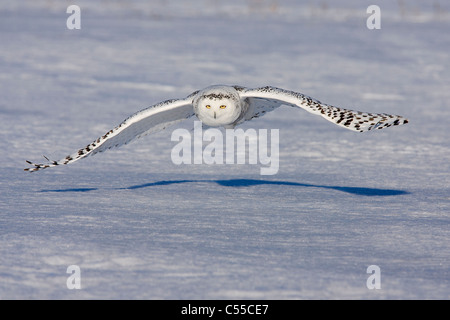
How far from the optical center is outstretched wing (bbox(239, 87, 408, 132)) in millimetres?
6703

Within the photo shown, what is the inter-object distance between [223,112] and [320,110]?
965 mm

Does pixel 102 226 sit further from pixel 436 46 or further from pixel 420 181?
pixel 436 46

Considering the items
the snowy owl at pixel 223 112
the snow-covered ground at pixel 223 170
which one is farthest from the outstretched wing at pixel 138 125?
the snow-covered ground at pixel 223 170

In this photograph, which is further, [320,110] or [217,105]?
[217,105]

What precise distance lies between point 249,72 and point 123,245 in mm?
10299

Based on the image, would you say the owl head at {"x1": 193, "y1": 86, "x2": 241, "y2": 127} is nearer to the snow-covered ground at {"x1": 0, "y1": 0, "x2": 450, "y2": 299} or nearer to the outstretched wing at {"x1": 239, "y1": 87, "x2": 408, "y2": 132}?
the outstretched wing at {"x1": 239, "y1": 87, "x2": 408, "y2": 132}

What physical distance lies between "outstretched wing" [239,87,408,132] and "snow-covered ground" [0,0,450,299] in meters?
0.81

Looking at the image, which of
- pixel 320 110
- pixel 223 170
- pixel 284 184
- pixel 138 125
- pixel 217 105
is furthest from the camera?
pixel 223 170

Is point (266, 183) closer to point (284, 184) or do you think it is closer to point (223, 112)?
point (284, 184)

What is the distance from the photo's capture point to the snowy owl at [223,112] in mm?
6836

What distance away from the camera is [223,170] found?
9320 millimetres

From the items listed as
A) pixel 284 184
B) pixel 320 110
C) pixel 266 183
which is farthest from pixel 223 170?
pixel 320 110

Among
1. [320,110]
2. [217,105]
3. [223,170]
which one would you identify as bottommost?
[223,170]

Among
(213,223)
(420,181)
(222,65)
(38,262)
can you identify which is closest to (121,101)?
(222,65)
